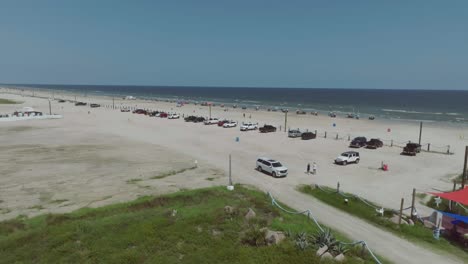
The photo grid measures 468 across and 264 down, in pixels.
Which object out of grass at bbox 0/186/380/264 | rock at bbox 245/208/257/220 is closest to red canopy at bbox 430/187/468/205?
grass at bbox 0/186/380/264

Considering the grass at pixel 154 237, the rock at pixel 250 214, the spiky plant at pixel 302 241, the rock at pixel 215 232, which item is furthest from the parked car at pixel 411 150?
the rock at pixel 215 232

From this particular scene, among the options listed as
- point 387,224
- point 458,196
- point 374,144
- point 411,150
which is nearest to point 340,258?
point 387,224

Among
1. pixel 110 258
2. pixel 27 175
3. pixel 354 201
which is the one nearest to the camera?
pixel 110 258

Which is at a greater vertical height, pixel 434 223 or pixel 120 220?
pixel 120 220

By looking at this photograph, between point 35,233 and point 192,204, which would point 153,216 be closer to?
point 192,204

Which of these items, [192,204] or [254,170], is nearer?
[192,204]

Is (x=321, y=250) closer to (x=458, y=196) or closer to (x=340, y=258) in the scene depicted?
(x=340, y=258)

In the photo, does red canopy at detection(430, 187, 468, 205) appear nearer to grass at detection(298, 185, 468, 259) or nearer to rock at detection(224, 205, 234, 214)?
grass at detection(298, 185, 468, 259)

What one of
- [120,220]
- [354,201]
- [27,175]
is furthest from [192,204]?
[27,175]
